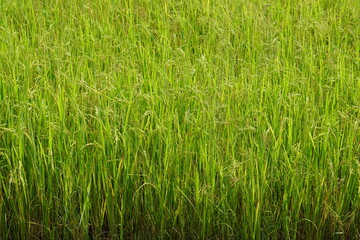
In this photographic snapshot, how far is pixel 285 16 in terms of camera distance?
4.04m

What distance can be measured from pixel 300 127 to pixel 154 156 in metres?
0.60

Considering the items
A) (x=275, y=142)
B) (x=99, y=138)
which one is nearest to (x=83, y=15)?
(x=99, y=138)

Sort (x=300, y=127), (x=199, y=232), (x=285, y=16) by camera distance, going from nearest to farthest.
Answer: (x=199, y=232)
(x=300, y=127)
(x=285, y=16)

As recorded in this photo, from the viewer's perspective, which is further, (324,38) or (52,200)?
(324,38)

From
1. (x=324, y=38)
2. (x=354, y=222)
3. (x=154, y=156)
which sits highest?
(x=324, y=38)

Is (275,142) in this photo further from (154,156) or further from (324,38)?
(324,38)

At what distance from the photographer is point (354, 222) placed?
2525 mm

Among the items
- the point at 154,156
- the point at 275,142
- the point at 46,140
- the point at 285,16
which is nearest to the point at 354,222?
the point at 275,142

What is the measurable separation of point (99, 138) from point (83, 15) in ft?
4.48

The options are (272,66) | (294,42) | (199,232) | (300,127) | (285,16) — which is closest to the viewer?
(199,232)

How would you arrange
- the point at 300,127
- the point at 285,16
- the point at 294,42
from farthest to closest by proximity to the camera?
1. the point at 285,16
2. the point at 294,42
3. the point at 300,127

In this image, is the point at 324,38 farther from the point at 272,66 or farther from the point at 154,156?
the point at 154,156

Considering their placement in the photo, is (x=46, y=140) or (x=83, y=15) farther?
(x=83, y=15)

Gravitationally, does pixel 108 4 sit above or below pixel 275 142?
above
